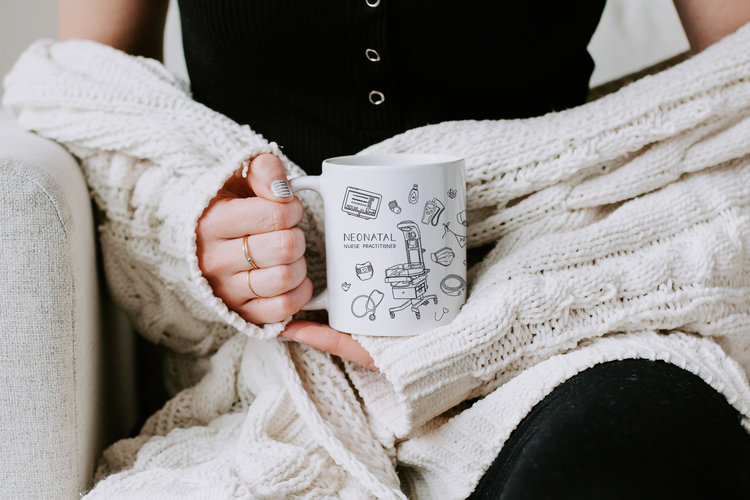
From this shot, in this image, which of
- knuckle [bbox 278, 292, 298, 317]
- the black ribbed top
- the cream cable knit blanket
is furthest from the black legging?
the black ribbed top

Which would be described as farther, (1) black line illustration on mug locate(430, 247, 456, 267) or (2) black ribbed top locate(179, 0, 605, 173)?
(2) black ribbed top locate(179, 0, 605, 173)

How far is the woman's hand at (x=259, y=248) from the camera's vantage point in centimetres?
50

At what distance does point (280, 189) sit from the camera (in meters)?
0.49

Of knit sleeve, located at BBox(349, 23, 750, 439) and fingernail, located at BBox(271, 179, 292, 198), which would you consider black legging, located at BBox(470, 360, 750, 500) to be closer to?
knit sleeve, located at BBox(349, 23, 750, 439)

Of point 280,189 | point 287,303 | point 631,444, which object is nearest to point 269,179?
point 280,189

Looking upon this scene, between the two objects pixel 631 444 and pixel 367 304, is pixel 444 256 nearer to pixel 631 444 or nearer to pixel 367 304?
pixel 367 304

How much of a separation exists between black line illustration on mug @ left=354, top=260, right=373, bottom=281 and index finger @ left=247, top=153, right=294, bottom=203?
96mm

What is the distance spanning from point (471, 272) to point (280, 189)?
0.25 m

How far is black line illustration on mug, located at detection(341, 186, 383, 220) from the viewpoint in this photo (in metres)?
0.46

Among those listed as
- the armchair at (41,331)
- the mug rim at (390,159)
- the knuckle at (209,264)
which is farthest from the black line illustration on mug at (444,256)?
the armchair at (41,331)

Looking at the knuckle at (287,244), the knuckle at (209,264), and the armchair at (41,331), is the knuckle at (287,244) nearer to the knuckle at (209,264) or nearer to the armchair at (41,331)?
the knuckle at (209,264)

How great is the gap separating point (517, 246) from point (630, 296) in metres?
0.12

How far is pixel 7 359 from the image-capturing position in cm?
48

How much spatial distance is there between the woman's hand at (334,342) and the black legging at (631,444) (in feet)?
0.55
